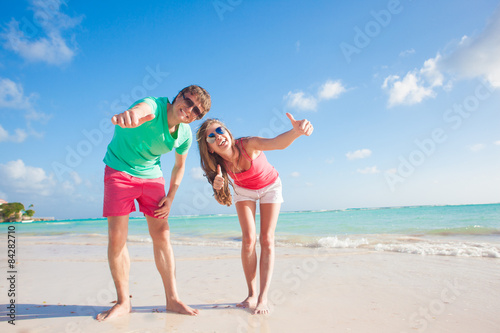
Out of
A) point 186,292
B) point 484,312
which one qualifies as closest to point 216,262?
point 186,292

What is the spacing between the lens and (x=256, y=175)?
315 cm

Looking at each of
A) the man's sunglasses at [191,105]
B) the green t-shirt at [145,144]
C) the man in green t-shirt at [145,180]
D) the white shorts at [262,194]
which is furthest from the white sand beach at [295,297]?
the man's sunglasses at [191,105]

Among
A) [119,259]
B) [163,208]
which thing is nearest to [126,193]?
[163,208]

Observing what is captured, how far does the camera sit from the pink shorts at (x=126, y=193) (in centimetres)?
280

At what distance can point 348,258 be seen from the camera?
5.55 metres

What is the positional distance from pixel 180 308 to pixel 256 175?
146 cm

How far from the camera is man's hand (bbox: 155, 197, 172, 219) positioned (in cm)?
293

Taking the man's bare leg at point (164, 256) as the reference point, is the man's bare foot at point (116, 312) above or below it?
below

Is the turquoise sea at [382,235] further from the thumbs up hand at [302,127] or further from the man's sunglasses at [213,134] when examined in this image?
the man's sunglasses at [213,134]

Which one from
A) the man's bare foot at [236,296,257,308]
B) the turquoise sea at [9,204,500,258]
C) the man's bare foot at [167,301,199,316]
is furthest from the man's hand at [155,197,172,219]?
the turquoise sea at [9,204,500,258]

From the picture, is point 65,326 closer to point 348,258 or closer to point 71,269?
point 71,269

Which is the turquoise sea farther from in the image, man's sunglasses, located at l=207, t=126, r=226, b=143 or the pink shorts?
the pink shorts

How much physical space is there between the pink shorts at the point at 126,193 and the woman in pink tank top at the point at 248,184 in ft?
2.05

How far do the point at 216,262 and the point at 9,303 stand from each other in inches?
122
